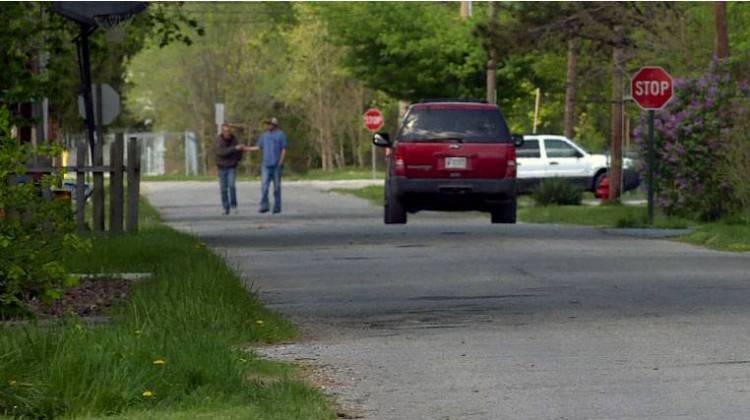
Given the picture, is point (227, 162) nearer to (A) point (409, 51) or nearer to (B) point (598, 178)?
(B) point (598, 178)

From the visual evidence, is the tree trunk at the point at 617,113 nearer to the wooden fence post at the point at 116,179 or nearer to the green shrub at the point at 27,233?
the wooden fence post at the point at 116,179

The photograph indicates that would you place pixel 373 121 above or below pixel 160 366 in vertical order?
above

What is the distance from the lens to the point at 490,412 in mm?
8719

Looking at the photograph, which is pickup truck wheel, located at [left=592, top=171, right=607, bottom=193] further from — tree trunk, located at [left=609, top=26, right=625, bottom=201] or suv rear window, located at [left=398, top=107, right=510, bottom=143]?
suv rear window, located at [left=398, top=107, right=510, bottom=143]

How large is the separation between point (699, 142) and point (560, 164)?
19.3 m

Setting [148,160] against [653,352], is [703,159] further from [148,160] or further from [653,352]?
[148,160]

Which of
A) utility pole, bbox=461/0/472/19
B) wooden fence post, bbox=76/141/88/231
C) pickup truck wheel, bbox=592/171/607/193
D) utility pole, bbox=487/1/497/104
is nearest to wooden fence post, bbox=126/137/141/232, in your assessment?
wooden fence post, bbox=76/141/88/231

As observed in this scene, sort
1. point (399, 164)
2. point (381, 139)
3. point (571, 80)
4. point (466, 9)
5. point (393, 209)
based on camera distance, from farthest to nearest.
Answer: point (466, 9)
point (571, 80)
point (381, 139)
point (393, 209)
point (399, 164)

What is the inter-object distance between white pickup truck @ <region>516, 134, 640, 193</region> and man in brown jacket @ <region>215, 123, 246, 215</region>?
1272 centimetres

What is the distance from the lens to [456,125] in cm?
2783

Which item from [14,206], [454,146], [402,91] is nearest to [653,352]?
[14,206]

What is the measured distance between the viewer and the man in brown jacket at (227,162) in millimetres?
35938

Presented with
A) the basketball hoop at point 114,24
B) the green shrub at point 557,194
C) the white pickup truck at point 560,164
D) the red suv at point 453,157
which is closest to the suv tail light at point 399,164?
the red suv at point 453,157

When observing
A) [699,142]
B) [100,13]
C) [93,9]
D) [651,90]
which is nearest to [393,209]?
[651,90]
